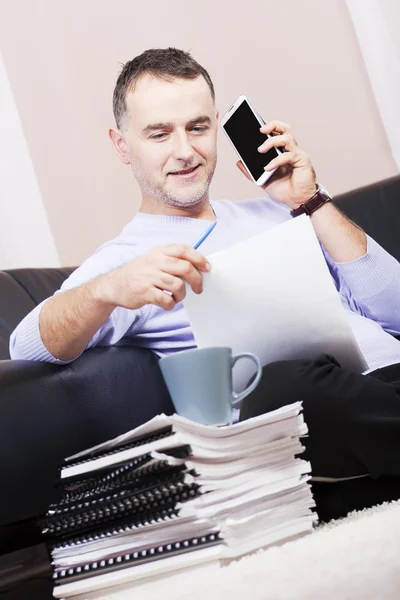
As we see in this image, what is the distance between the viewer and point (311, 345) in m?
1.13

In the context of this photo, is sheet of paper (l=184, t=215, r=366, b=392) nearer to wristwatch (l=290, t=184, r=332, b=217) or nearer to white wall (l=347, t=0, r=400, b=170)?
wristwatch (l=290, t=184, r=332, b=217)

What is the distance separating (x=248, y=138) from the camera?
4.84 ft

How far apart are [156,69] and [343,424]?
2.79 ft

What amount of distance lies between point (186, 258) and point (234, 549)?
34 centimetres

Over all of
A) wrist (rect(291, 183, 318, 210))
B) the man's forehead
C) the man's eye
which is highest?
the man's forehead

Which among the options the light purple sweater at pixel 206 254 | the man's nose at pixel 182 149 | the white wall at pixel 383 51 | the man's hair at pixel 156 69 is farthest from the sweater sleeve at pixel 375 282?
the white wall at pixel 383 51

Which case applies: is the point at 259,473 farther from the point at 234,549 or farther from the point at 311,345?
the point at 311,345

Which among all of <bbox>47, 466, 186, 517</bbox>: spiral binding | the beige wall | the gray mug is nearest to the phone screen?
the gray mug

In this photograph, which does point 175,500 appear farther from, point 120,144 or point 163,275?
point 120,144

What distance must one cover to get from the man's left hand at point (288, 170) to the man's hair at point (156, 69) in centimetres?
21

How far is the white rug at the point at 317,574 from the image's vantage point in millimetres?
697

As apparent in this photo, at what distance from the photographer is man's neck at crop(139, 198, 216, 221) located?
1550mm

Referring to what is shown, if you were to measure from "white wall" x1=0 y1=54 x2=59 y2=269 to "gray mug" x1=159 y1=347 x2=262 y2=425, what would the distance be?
5.05 ft

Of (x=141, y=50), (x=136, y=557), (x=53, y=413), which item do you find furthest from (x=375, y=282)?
(x=141, y=50)
